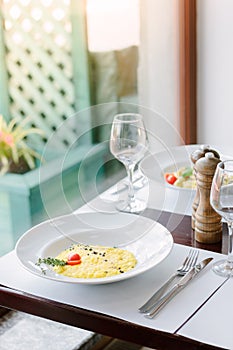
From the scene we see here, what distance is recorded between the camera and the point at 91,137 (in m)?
2.53

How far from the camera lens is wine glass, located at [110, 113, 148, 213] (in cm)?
160

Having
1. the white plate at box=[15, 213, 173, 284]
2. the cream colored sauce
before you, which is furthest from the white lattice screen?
the cream colored sauce

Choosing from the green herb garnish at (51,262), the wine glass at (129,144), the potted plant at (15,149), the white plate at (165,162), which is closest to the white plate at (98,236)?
the green herb garnish at (51,262)

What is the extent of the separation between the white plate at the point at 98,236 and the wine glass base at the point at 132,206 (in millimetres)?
97

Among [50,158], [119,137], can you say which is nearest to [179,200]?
[119,137]

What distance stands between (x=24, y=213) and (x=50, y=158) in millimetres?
435

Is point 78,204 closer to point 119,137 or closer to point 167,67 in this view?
point 119,137

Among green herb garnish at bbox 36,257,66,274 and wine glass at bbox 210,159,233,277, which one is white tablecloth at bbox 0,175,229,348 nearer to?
green herb garnish at bbox 36,257,66,274

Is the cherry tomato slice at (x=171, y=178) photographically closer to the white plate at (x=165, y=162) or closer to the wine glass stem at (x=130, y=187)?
the white plate at (x=165, y=162)

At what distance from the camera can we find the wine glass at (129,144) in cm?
160

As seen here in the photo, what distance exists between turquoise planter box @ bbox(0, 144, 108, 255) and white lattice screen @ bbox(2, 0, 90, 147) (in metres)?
0.29

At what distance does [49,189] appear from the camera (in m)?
1.78

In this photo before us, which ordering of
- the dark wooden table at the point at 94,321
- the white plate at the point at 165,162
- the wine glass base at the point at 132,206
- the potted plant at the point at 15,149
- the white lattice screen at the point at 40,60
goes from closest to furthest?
the dark wooden table at the point at 94,321
the wine glass base at the point at 132,206
the white plate at the point at 165,162
the potted plant at the point at 15,149
the white lattice screen at the point at 40,60

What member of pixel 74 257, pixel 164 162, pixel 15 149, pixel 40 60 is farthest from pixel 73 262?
pixel 40 60
